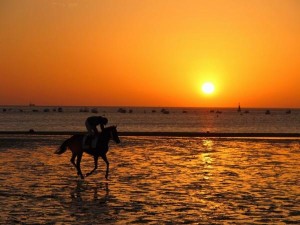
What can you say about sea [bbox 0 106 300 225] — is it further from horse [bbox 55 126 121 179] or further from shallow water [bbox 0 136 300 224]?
horse [bbox 55 126 121 179]

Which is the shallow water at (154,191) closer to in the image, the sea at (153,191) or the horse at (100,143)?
the sea at (153,191)

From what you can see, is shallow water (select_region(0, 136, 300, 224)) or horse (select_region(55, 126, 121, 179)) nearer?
shallow water (select_region(0, 136, 300, 224))

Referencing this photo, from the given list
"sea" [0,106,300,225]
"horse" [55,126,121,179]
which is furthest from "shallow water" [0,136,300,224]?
"horse" [55,126,121,179]

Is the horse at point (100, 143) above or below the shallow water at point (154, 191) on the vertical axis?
above

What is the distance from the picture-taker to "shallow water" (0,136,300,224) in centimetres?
1407

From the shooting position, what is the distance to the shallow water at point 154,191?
14070 millimetres

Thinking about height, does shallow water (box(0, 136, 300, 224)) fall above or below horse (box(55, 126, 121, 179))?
below

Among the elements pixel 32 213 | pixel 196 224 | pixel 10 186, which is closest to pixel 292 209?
pixel 196 224

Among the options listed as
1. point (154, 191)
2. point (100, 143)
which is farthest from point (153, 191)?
point (100, 143)

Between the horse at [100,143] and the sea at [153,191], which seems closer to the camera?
the sea at [153,191]

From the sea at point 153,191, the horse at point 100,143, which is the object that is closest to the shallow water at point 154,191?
the sea at point 153,191

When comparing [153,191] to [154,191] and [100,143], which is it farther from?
[100,143]

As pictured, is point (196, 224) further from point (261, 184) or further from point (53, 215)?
point (261, 184)

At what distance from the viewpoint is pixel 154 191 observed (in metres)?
18.3
